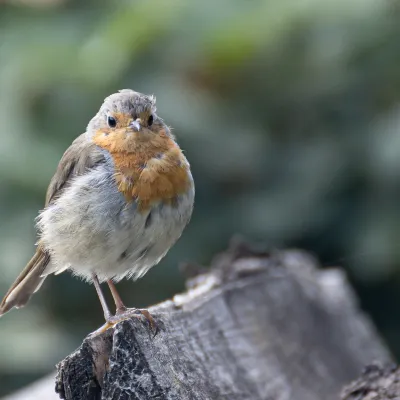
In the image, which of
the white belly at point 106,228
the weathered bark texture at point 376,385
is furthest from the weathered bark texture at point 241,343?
the weathered bark texture at point 376,385

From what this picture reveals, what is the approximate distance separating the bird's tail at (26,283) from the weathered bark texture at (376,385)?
1500 millimetres

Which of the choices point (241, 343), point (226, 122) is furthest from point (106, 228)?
point (226, 122)

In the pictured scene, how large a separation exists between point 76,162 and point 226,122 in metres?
2.18

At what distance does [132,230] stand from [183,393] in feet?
3.45

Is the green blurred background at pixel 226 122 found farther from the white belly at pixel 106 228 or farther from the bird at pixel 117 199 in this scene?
the white belly at pixel 106 228

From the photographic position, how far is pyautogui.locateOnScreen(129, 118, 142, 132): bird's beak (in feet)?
13.0

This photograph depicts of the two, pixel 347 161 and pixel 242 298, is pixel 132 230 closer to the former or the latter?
pixel 242 298

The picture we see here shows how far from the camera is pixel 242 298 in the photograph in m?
4.04

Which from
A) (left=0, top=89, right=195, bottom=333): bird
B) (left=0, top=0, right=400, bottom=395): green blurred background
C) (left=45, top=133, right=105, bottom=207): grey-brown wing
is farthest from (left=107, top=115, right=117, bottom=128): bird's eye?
(left=0, top=0, right=400, bottom=395): green blurred background

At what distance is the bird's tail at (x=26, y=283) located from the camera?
420 centimetres

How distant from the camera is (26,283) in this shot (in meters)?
4.25

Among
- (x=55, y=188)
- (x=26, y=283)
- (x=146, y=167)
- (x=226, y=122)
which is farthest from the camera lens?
(x=226, y=122)

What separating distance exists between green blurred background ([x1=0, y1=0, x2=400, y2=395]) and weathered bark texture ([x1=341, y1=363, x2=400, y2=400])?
7.72 feet

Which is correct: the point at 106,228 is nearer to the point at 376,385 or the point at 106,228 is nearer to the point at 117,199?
the point at 117,199
